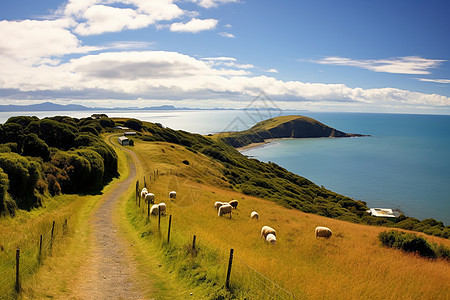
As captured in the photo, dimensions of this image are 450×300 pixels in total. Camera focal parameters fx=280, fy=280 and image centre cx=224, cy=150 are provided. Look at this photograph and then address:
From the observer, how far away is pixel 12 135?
4588cm

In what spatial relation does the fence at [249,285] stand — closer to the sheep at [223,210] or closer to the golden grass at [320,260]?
the golden grass at [320,260]

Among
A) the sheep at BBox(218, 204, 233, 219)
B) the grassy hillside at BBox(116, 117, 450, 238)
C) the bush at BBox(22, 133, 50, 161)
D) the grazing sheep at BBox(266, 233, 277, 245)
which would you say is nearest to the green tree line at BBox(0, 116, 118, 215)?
the bush at BBox(22, 133, 50, 161)

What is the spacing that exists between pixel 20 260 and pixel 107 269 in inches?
158

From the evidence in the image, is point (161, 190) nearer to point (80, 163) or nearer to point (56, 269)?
point (80, 163)

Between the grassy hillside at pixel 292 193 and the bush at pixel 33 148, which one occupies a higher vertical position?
the bush at pixel 33 148

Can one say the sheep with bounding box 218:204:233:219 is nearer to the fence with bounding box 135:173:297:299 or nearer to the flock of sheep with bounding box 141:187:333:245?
the flock of sheep with bounding box 141:187:333:245

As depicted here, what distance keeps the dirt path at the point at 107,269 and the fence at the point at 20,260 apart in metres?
2.11

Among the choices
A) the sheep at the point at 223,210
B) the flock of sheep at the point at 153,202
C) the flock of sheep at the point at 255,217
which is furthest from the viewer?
the sheep at the point at 223,210

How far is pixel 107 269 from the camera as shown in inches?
595

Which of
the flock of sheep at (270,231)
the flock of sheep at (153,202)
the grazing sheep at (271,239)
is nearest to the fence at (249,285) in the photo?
the grazing sheep at (271,239)

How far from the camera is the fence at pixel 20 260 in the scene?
10.8 metres

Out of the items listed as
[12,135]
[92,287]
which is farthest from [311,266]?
[12,135]

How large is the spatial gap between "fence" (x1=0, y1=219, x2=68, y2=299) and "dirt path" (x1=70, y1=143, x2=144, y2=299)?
6.91ft

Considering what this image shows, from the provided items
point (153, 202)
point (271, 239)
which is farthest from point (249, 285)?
point (153, 202)
